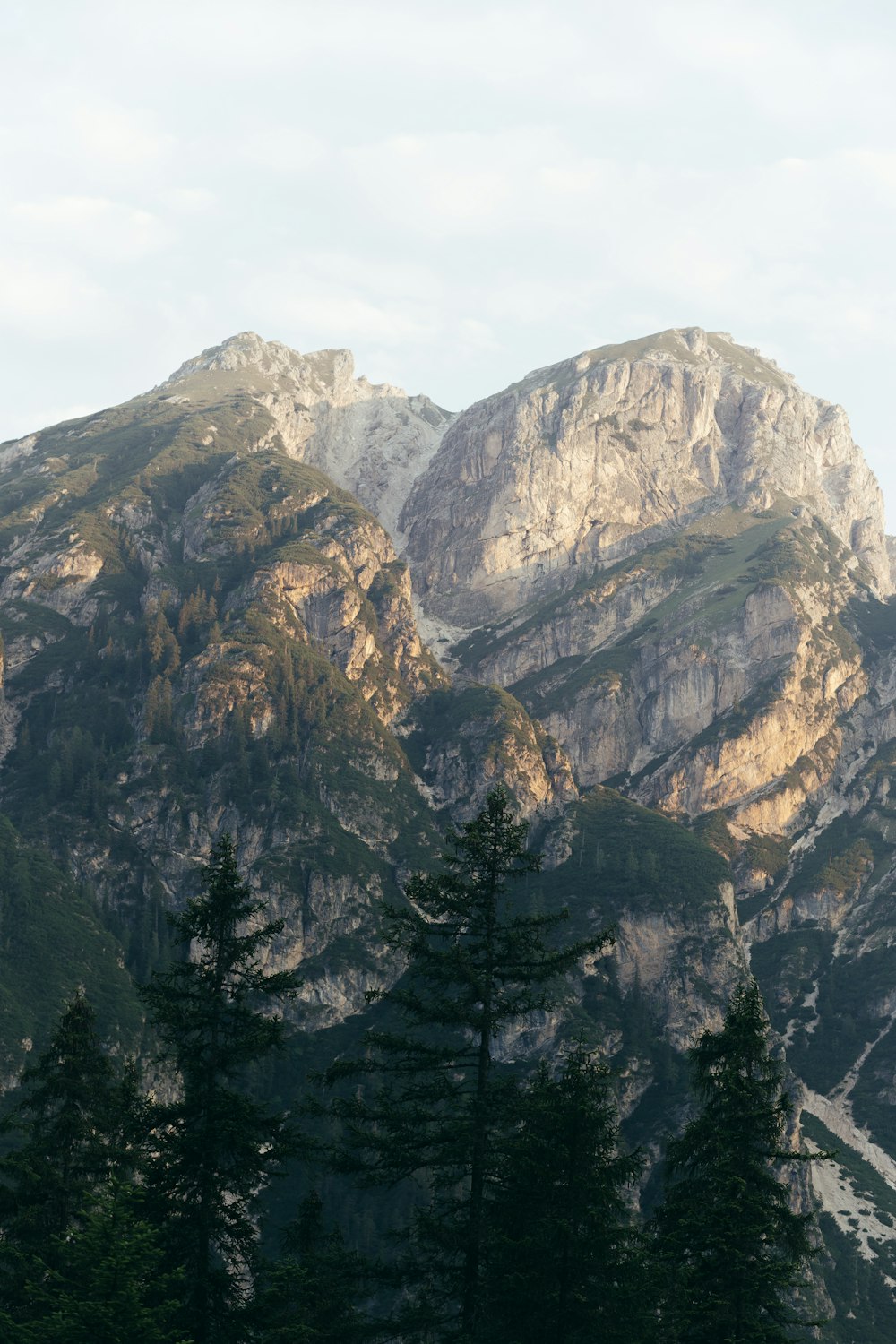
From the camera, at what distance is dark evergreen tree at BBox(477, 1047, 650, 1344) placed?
43.1 m

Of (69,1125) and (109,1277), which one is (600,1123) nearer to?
(109,1277)

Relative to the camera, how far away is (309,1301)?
5656 cm

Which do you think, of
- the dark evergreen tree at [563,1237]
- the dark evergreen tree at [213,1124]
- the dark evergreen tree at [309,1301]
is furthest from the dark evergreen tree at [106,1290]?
the dark evergreen tree at [563,1237]

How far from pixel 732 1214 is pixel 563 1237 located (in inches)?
270

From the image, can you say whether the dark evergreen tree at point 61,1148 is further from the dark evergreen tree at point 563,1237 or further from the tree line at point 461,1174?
the dark evergreen tree at point 563,1237

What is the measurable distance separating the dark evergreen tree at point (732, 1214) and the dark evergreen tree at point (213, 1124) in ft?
44.2

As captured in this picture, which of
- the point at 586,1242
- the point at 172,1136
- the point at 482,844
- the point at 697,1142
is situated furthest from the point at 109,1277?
the point at 697,1142

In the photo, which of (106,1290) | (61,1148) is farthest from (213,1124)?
(61,1148)

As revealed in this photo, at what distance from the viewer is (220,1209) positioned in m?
45.4

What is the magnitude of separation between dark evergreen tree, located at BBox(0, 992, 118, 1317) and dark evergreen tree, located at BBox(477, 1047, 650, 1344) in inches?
556

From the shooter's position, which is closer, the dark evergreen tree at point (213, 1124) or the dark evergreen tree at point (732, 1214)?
the dark evergreen tree at point (213, 1124)

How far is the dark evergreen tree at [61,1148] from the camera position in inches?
2010

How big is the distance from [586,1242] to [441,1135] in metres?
5.48

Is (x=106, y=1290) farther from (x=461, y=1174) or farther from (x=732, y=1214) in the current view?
(x=732, y=1214)
